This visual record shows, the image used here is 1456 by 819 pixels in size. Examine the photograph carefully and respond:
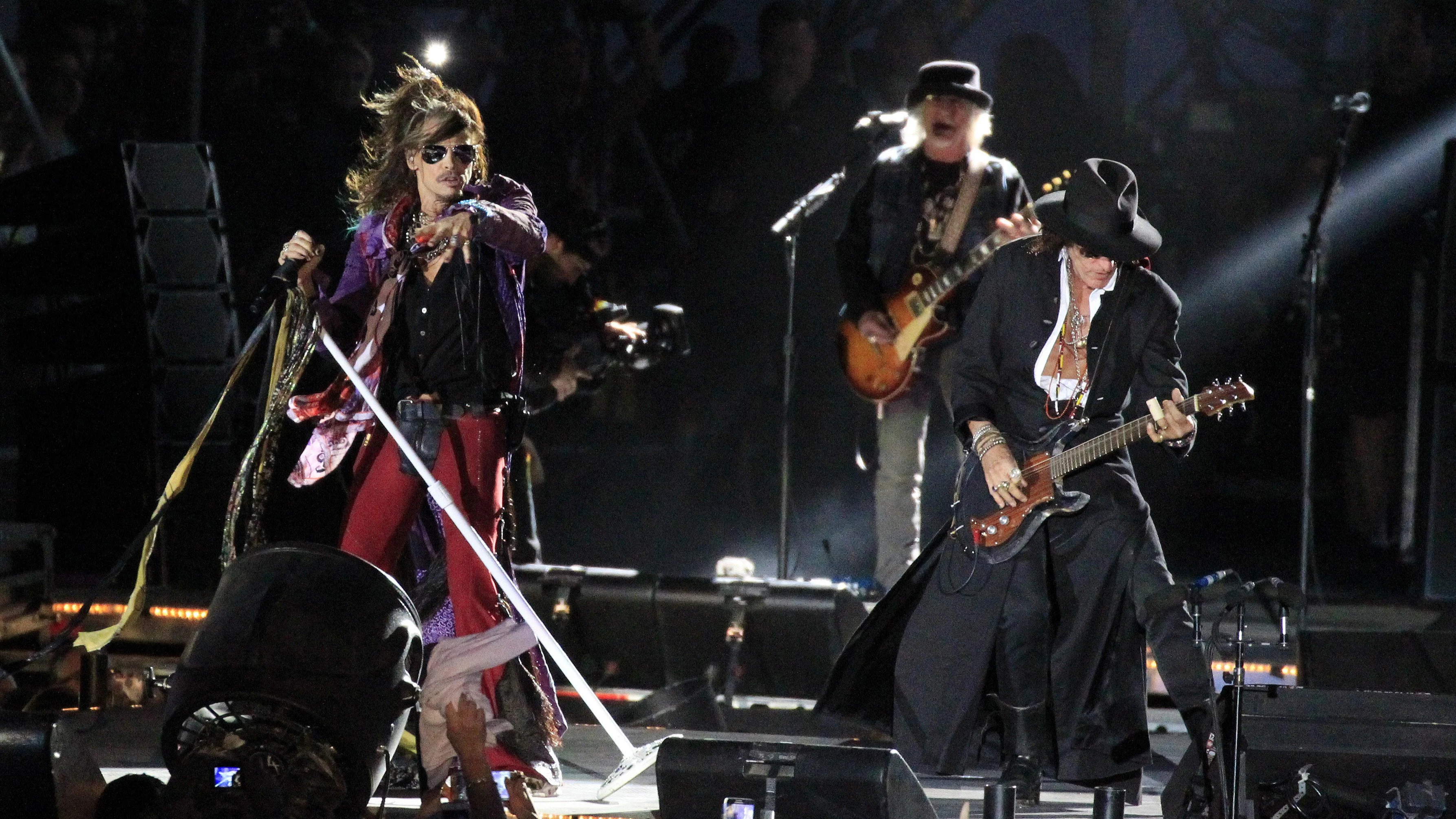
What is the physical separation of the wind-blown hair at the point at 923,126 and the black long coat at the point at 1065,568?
2162mm

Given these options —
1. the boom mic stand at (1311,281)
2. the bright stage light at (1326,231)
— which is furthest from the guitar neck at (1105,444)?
the bright stage light at (1326,231)

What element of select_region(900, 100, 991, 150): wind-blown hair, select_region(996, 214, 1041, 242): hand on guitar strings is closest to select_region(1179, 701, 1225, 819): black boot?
select_region(996, 214, 1041, 242): hand on guitar strings

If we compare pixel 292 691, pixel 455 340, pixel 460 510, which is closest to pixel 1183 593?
pixel 460 510

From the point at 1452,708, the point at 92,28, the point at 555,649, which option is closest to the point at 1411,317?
the point at 1452,708

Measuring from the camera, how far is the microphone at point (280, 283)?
15.4 ft

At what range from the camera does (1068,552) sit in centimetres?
468

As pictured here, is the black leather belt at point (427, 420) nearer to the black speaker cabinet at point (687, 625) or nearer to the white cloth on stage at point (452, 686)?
the white cloth on stage at point (452, 686)

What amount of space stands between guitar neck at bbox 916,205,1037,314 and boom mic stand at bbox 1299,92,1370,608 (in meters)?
1.62

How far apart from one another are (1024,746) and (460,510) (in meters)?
1.82

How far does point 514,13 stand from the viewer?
9016 millimetres

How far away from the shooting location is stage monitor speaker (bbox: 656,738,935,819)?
3873 mm

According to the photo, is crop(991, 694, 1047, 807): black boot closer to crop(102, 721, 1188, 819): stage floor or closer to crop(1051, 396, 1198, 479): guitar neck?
crop(102, 721, 1188, 819): stage floor

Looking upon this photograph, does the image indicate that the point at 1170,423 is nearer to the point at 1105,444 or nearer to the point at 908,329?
the point at 1105,444

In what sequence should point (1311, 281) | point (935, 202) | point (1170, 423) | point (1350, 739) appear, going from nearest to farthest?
point (1350, 739) < point (1170, 423) < point (935, 202) < point (1311, 281)
